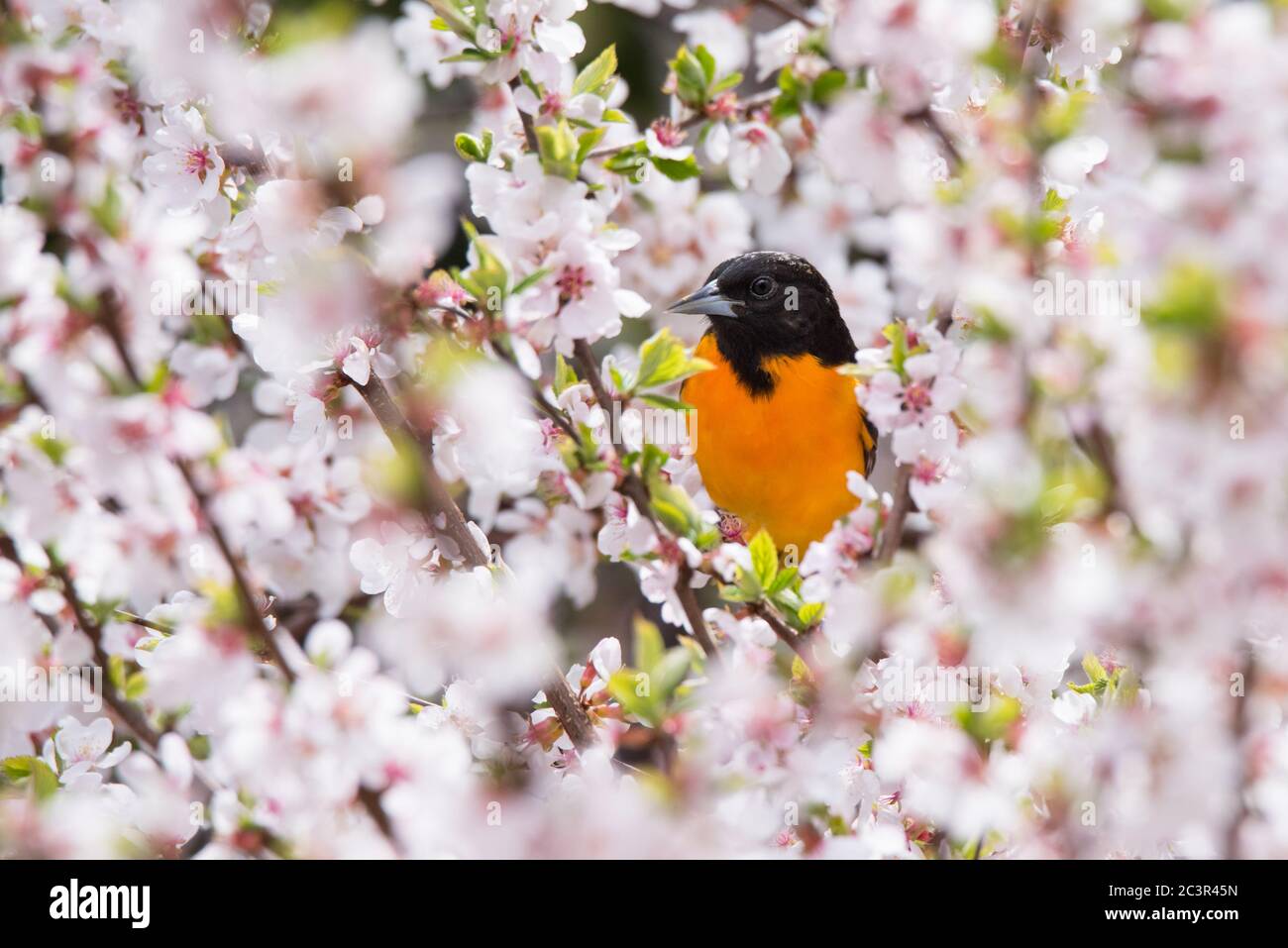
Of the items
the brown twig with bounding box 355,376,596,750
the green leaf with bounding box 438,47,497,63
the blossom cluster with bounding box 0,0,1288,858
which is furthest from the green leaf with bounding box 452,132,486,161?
the brown twig with bounding box 355,376,596,750

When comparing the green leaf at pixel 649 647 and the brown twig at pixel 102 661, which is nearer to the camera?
the green leaf at pixel 649 647

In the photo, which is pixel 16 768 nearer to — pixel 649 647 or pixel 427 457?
pixel 427 457

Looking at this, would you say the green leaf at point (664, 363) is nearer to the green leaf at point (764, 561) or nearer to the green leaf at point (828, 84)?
the green leaf at point (764, 561)

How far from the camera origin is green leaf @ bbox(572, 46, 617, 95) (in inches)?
62.7

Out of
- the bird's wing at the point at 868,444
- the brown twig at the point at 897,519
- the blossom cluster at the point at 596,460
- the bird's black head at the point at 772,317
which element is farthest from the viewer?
the bird's wing at the point at 868,444

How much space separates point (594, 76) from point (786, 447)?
1441 millimetres

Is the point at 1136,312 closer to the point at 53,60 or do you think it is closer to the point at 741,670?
the point at 741,670

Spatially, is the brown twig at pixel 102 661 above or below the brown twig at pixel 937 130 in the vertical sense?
below

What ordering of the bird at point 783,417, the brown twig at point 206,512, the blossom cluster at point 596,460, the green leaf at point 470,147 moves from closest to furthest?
the blossom cluster at point 596,460 → the brown twig at point 206,512 → the green leaf at point 470,147 → the bird at point 783,417

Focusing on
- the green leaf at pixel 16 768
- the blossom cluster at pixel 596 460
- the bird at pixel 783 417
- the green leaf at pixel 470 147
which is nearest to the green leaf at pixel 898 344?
the blossom cluster at pixel 596 460

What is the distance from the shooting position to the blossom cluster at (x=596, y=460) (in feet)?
3.07

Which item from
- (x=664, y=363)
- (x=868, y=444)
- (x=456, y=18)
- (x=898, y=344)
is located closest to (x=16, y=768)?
(x=664, y=363)

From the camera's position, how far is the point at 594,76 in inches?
62.8

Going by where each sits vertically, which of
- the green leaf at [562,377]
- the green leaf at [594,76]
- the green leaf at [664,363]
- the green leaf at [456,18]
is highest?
the green leaf at [456,18]
